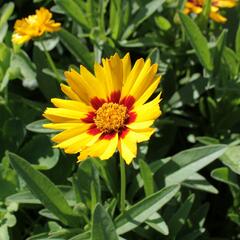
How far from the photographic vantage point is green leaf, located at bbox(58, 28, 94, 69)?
180 centimetres

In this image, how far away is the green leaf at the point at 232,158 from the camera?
1.55m

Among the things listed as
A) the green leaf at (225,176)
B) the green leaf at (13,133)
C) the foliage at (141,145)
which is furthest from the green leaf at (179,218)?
the green leaf at (13,133)

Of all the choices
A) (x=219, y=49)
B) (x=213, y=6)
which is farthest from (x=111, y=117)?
(x=213, y=6)

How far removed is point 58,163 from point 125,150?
682mm

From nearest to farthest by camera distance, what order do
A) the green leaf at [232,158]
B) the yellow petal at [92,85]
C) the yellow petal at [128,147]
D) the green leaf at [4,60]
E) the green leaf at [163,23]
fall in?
the yellow petal at [128,147]
the yellow petal at [92,85]
the green leaf at [232,158]
the green leaf at [4,60]
the green leaf at [163,23]

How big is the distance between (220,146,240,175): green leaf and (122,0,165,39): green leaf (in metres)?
0.58

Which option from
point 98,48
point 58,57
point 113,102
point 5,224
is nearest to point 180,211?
point 113,102

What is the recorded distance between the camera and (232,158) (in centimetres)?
160

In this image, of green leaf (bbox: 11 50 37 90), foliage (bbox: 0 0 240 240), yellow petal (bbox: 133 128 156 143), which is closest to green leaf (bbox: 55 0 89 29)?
foliage (bbox: 0 0 240 240)

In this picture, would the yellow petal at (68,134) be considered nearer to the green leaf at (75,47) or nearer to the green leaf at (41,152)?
the green leaf at (41,152)

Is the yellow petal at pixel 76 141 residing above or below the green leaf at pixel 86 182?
above

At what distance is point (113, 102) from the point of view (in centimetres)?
133

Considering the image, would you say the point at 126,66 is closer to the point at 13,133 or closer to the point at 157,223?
the point at 157,223

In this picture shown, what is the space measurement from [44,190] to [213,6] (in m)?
0.96
